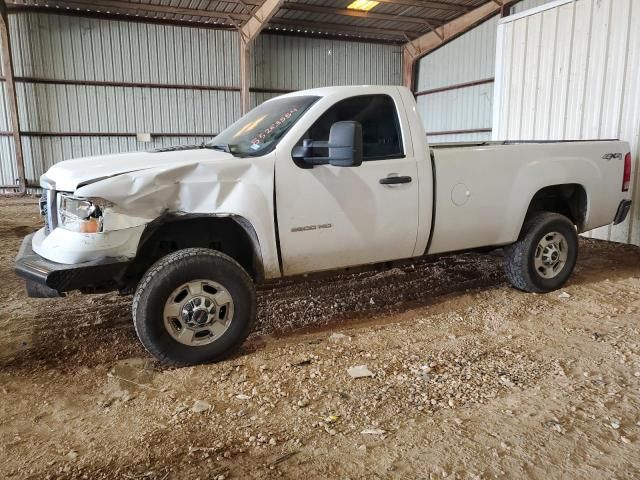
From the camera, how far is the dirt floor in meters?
2.41

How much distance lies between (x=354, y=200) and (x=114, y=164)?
1773 millimetres

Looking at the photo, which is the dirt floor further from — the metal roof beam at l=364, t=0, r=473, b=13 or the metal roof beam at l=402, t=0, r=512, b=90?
the metal roof beam at l=402, t=0, r=512, b=90

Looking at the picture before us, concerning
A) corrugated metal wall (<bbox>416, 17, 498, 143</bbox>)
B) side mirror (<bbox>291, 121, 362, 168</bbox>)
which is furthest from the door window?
corrugated metal wall (<bbox>416, 17, 498, 143</bbox>)

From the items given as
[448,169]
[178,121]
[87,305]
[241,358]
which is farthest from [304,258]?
[178,121]

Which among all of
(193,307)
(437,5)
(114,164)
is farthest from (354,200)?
(437,5)

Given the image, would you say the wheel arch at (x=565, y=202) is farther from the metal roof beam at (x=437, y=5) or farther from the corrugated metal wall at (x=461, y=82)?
the metal roof beam at (x=437, y=5)

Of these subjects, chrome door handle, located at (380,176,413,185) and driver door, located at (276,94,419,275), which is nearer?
driver door, located at (276,94,419,275)

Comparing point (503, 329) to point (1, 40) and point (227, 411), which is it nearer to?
point (227, 411)

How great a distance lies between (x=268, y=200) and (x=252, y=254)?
1.61 feet

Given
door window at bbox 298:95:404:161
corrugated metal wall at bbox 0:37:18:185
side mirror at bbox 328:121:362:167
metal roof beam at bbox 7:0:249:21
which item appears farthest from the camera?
corrugated metal wall at bbox 0:37:18:185

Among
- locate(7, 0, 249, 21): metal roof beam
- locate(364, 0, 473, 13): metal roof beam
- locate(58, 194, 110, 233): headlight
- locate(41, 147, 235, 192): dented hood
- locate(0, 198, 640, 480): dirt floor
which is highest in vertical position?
locate(364, 0, 473, 13): metal roof beam

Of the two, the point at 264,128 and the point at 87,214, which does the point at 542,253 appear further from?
the point at 87,214

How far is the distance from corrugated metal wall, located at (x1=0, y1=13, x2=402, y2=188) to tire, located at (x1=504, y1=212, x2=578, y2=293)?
14.1 metres

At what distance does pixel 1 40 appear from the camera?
46.1ft
